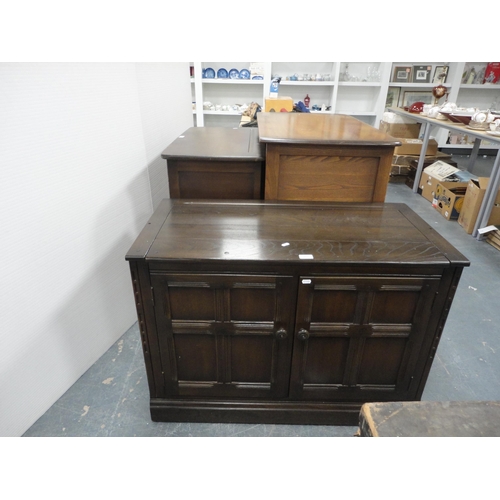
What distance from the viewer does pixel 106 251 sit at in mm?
1648

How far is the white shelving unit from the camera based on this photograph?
480 centimetres

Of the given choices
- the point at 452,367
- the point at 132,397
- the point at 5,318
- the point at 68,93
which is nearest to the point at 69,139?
the point at 68,93

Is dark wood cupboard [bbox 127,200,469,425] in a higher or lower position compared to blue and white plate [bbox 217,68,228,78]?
lower

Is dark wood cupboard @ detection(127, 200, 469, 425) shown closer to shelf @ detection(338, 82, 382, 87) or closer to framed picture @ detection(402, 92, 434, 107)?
shelf @ detection(338, 82, 382, 87)

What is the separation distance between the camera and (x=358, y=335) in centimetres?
123

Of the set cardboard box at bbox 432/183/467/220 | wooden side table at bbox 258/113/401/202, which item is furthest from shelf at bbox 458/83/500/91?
wooden side table at bbox 258/113/401/202

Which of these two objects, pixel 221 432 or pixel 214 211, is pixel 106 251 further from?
pixel 221 432

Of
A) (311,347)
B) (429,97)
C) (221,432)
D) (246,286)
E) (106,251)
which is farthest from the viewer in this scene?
(429,97)

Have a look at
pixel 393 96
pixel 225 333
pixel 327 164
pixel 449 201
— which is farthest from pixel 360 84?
pixel 225 333

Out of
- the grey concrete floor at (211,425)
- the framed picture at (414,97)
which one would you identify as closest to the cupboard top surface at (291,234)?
the grey concrete floor at (211,425)

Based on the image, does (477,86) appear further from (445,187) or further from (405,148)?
(445,187)

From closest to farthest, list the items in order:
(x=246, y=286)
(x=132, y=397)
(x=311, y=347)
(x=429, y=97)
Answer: (x=246, y=286) → (x=311, y=347) → (x=132, y=397) → (x=429, y=97)

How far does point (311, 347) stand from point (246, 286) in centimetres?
36

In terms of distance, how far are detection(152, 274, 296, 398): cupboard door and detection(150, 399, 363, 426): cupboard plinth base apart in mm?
49
